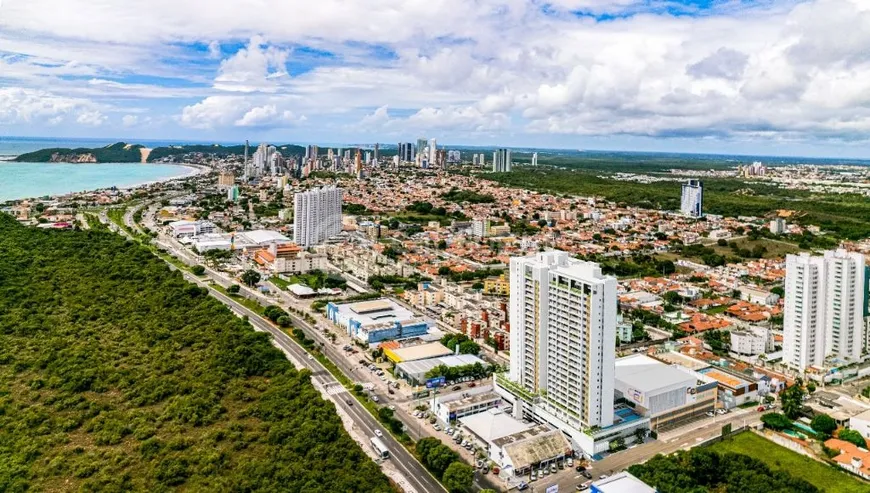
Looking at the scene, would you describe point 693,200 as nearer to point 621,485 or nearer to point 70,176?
point 621,485

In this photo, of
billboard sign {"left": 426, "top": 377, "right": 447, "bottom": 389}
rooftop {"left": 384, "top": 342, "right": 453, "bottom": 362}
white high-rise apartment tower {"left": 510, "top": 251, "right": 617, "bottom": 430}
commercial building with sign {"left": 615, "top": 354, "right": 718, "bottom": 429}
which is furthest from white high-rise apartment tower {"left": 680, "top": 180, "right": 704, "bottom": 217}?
white high-rise apartment tower {"left": 510, "top": 251, "right": 617, "bottom": 430}

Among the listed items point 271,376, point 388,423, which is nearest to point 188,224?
point 271,376

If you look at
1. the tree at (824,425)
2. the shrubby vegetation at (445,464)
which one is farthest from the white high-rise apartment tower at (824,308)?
the shrubby vegetation at (445,464)

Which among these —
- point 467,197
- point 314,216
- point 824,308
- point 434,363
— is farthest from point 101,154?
point 824,308

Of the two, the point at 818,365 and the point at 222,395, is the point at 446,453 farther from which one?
the point at 818,365

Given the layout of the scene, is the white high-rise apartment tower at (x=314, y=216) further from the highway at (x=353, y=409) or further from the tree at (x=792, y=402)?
the tree at (x=792, y=402)

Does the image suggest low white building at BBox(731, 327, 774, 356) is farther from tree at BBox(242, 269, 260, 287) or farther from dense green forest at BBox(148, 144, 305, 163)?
dense green forest at BBox(148, 144, 305, 163)
